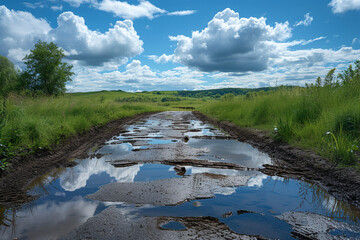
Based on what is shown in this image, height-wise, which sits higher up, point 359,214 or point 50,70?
point 50,70

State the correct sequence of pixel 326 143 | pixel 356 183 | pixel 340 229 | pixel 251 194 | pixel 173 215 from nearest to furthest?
pixel 340 229 → pixel 173 215 → pixel 251 194 → pixel 356 183 → pixel 326 143

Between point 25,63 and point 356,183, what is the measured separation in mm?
44246

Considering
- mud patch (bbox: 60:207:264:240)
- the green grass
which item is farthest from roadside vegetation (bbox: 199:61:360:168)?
mud patch (bbox: 60:207:264:240)

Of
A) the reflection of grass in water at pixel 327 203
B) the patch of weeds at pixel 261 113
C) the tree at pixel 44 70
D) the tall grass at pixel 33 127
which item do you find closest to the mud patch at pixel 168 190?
the reflection of grass in water at pixel 327 203

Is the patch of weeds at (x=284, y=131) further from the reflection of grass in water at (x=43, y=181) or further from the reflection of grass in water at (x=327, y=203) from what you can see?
the reflection of grass in water at (x=43, y=181)

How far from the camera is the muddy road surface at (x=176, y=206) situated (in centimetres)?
244

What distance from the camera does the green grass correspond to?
4.92m

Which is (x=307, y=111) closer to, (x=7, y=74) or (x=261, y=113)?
(x=261, y=113)

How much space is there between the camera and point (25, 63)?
37.2 m

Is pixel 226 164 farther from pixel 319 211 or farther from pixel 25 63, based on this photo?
pixel 25 63

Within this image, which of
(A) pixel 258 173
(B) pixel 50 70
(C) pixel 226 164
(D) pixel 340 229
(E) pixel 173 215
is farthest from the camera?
(B) pixel 50 70

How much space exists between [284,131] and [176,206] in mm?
5236

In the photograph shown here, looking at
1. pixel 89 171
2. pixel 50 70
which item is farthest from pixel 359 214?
pixel 50 70

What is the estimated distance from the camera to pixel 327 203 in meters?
3.14
